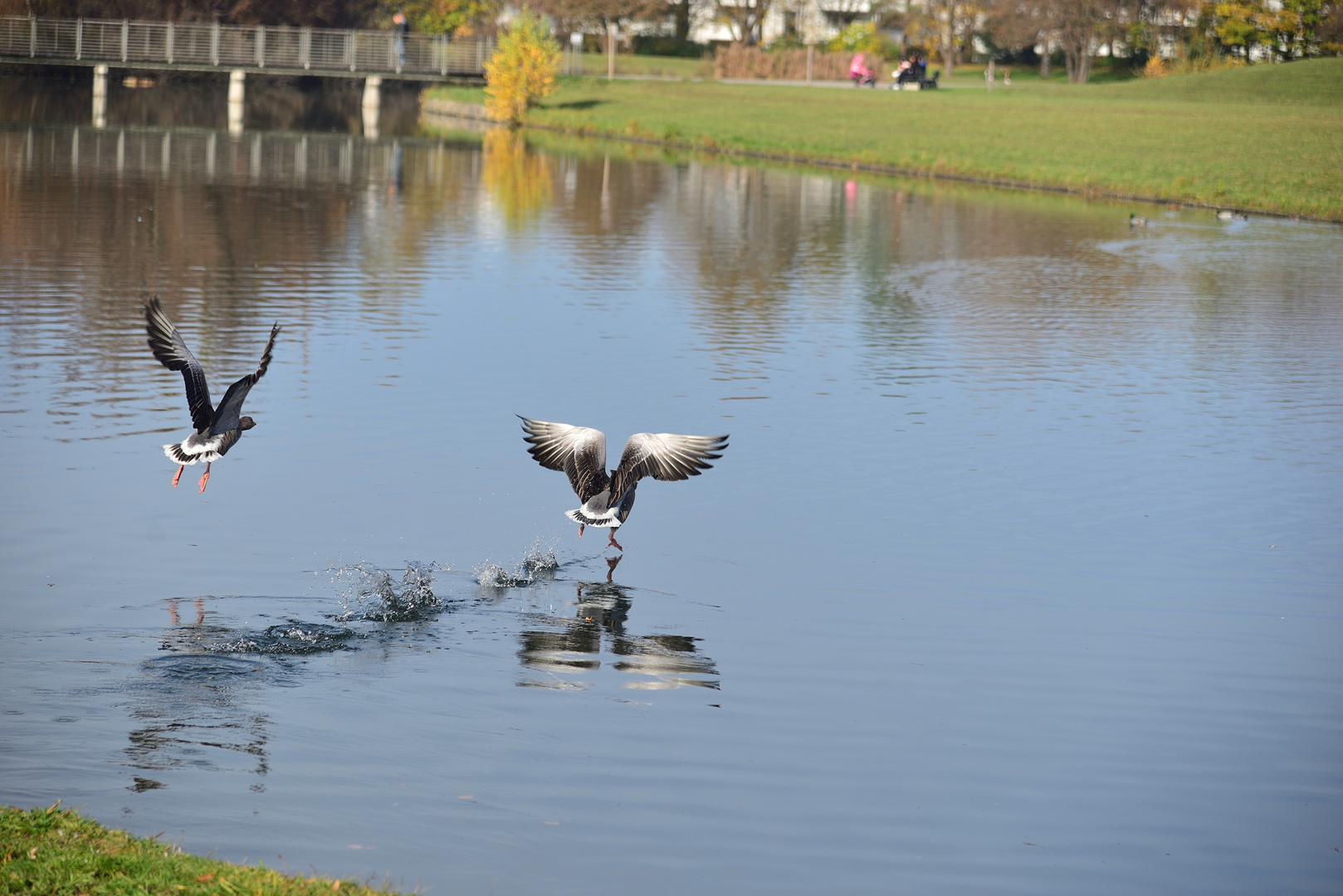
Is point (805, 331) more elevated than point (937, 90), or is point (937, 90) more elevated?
point (937, 90)

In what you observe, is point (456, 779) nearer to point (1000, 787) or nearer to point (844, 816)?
point (844, 816)

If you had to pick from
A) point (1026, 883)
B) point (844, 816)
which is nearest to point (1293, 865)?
point (1026, 883)

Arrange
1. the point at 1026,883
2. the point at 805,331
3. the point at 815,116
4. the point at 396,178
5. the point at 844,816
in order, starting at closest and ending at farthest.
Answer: the point at 1026,883 → the point at 844,816 → the point at 805,331 → the point at 396,178 → the point at 815,116

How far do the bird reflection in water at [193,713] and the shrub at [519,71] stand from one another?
187ft

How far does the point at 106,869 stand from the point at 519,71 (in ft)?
201

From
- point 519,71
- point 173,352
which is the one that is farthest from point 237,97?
point 173,352

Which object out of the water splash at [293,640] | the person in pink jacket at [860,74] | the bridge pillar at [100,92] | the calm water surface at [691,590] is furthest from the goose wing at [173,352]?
the person in pink jacket at [860,74]

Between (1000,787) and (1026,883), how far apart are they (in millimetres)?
1035

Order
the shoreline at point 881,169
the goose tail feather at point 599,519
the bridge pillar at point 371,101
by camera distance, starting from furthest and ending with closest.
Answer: the bridge pillar at point 371,101 < the shoreline at point 881,169 < the goose tail feather at point 599,519

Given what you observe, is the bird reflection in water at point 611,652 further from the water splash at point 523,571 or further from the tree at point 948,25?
the tree at point 948,25

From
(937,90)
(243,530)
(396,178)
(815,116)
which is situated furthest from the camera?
(937,90)

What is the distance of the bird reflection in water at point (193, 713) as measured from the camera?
24.8ft

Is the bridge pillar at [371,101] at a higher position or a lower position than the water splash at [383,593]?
higher

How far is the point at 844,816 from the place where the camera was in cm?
747
